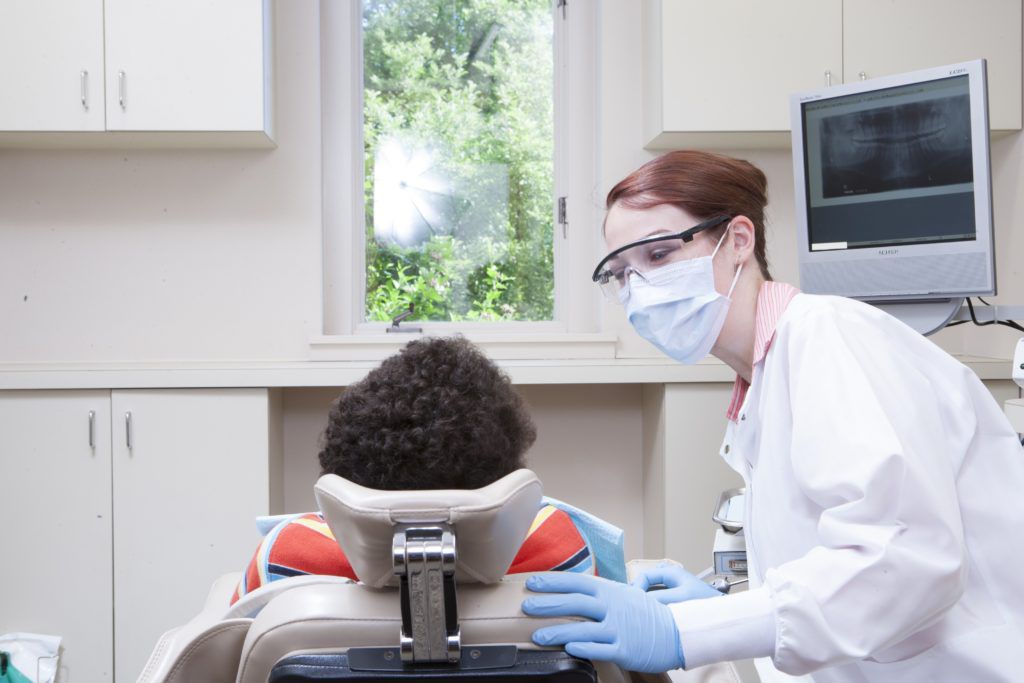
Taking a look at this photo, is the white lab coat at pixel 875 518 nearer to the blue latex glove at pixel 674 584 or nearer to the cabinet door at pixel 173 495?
the blue latex glove at pixel 674 584

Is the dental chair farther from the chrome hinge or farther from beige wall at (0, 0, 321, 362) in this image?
the chrome hinge

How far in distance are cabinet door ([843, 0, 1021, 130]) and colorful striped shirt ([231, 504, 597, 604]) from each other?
2048 mm

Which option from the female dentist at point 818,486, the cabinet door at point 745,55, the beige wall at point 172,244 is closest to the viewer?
the female dentist at point 818,486

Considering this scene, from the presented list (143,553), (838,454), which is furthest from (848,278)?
(143,553)

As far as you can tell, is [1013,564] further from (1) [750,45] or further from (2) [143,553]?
(2) [143,553]

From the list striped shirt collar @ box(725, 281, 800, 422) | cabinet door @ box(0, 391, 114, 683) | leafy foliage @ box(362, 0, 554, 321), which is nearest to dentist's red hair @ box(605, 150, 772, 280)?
striped shirt collar @ box(725, 281, 800, 422)

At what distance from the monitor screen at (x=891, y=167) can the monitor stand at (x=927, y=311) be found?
0.50ft

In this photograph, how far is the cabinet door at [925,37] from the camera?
2516 mm

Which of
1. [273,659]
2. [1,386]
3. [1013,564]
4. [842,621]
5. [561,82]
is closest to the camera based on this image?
[273,659]

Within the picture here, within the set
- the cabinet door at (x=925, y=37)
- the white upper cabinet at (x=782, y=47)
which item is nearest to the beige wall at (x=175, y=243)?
the cabinet door at (x=925, y=37)

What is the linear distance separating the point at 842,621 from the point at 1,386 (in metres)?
2.32

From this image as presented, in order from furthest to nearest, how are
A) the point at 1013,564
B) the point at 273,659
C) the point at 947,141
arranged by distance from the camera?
the point at 947,141
the point at 1013,564
the point at 273,659

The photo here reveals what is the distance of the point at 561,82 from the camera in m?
3.00

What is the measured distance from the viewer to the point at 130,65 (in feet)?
8.04
